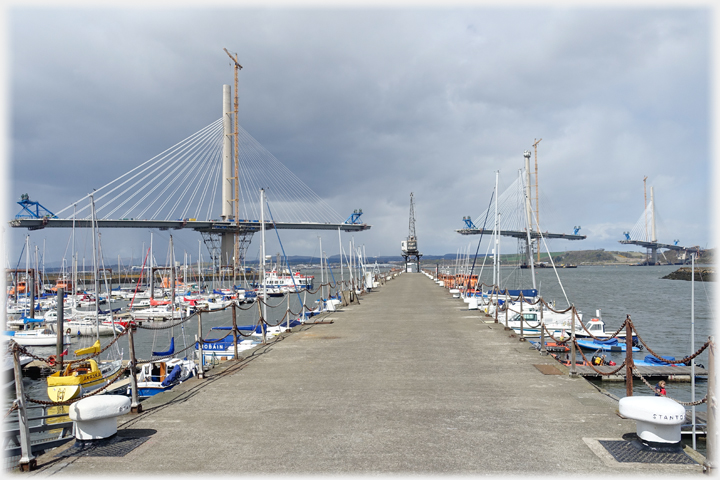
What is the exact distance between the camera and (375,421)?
5750mm

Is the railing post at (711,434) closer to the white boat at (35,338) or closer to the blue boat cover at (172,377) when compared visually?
the blue boat cover at (172,377)

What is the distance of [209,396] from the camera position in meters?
7.06

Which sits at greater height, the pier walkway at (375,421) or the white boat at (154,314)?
the pier walkway at (375,421)

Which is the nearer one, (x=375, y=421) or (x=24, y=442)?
(x=24, y=442)

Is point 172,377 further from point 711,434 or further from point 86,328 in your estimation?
point 86,328

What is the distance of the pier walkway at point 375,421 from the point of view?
4590 mm

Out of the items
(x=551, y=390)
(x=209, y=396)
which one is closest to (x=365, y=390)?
(x=209, y=396)

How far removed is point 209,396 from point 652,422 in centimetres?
593

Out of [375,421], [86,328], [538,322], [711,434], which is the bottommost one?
[86,328]

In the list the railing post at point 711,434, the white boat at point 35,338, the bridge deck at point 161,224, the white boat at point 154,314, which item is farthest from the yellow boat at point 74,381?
the bridge deck at point 161,224

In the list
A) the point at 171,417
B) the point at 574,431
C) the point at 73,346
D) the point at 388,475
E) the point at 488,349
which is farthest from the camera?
the point at 73,346

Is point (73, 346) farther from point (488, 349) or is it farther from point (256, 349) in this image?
point (488, 349)

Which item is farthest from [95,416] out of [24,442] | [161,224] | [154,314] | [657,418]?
[161,224]

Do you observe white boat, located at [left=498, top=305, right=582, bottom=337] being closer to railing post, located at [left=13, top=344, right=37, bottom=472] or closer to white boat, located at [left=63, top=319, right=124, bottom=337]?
railing post, located at [left=13, top=344, right=37, bottom=472]
